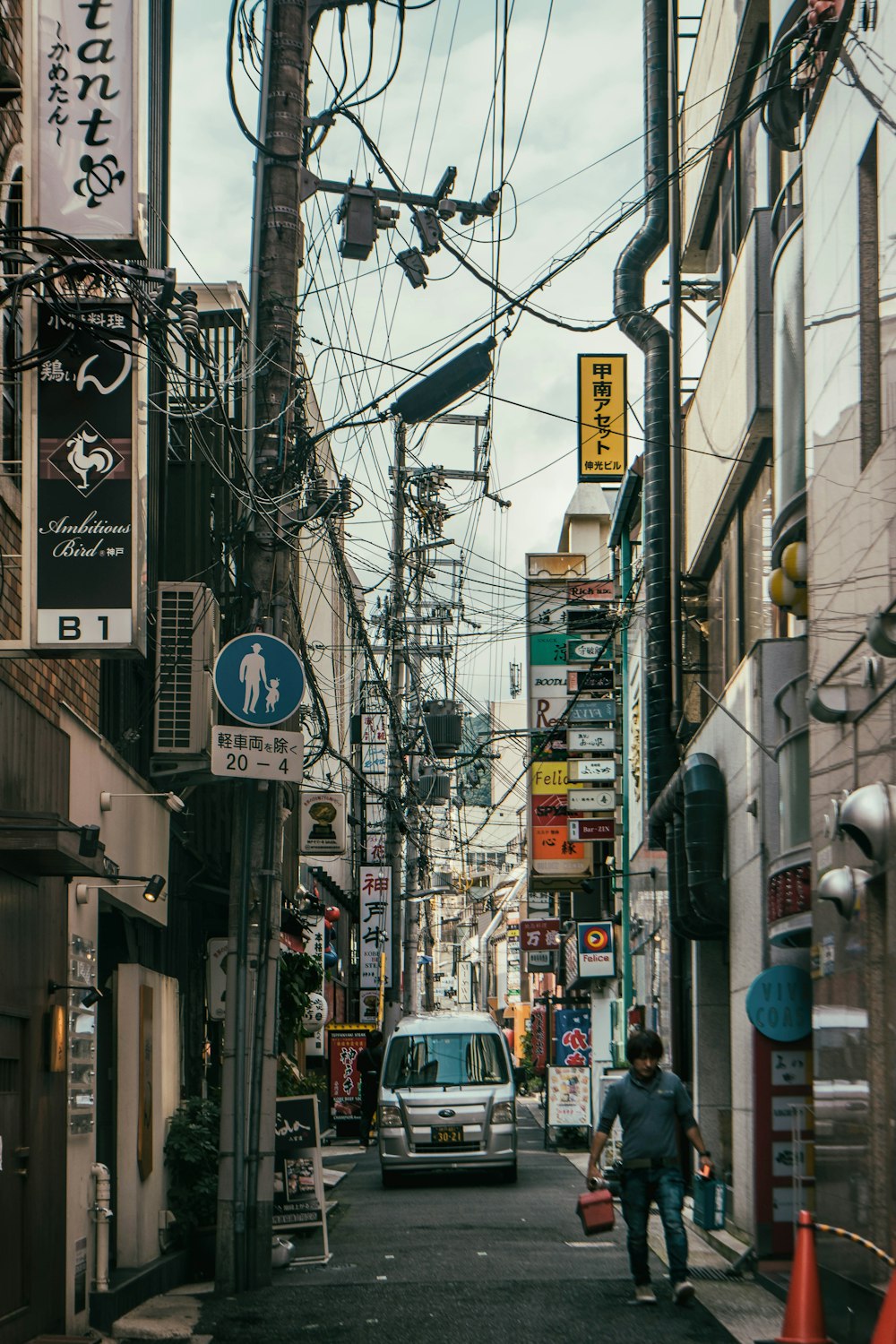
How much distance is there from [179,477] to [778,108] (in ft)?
21.8

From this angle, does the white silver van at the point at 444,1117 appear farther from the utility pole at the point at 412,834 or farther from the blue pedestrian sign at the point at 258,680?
the utility pole at the point at 412,834

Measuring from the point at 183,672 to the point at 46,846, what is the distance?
6296 mm

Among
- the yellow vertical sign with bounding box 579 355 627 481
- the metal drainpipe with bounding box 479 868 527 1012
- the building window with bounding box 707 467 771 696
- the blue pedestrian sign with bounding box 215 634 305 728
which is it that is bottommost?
the metal drainpipe with bounding box 479 868 527 1012

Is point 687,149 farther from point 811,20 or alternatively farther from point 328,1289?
point 328,1289

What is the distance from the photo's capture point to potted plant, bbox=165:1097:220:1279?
1418 cm

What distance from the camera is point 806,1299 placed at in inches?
324

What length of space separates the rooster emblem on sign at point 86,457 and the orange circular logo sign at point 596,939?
21368 millimetres

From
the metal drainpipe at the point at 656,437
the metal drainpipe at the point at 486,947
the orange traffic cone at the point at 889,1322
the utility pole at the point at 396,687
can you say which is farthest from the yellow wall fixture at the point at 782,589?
the metal drainpipe at the point at 486,947

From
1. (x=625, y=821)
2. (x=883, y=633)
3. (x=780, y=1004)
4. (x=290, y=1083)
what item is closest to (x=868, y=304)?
(x=883, y=633)

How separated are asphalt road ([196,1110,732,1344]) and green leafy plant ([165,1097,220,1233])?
0.90 metres

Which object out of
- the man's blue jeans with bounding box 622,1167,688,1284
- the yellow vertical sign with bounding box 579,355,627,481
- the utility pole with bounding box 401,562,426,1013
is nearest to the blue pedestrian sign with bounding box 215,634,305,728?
the man's blue jeans with bounding box 622,1167,688,1284

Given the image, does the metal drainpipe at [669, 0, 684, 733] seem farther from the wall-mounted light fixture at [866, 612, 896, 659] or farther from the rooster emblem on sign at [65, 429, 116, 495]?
the rooster emblem on sign at [65, 429, 116, 495]

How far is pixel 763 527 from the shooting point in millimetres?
16953

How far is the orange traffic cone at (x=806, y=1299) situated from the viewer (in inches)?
324
